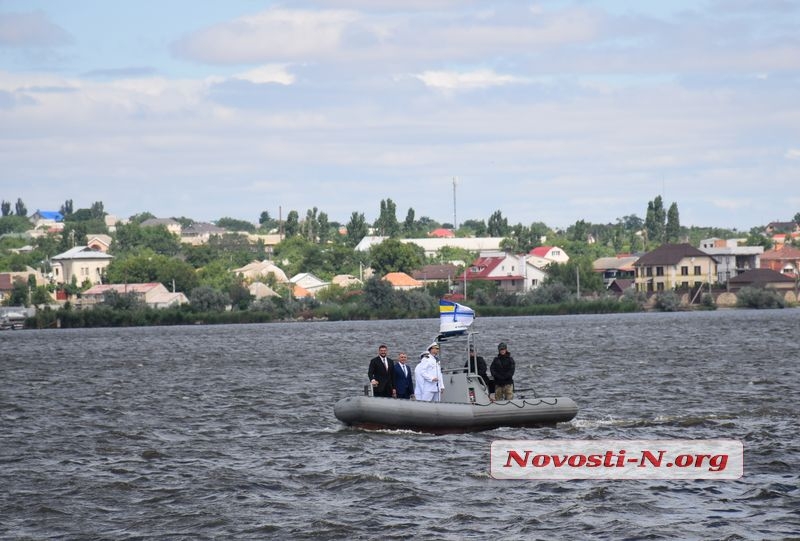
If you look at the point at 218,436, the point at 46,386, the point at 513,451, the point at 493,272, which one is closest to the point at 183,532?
the point at 513,451

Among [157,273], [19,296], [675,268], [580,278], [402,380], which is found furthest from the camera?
[157,273]

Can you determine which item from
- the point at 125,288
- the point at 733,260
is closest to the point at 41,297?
the point at 125,288

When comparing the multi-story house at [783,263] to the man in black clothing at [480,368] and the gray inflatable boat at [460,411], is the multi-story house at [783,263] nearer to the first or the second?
the man in black clothing at [480,368]

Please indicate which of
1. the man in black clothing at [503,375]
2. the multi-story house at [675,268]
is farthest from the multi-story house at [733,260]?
the man in black clothing at [503,375]

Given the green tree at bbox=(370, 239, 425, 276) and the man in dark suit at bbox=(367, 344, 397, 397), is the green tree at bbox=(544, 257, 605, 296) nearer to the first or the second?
the green tree at bbox=(370, 239, 425, 276)

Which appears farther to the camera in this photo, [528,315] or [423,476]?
[528,315]

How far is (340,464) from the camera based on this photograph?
27.3 metres

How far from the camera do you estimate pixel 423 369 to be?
29.8 metres

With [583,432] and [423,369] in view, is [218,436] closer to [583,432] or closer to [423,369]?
[423,369]

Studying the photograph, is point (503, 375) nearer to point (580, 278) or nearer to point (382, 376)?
point (382, 376)

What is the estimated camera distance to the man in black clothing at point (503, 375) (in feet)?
101

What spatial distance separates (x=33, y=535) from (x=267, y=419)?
15960 millimetres

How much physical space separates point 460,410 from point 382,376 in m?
2.03

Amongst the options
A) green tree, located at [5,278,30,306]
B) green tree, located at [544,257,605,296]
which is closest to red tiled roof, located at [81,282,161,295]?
green tree, located at [5,278,30,306]
